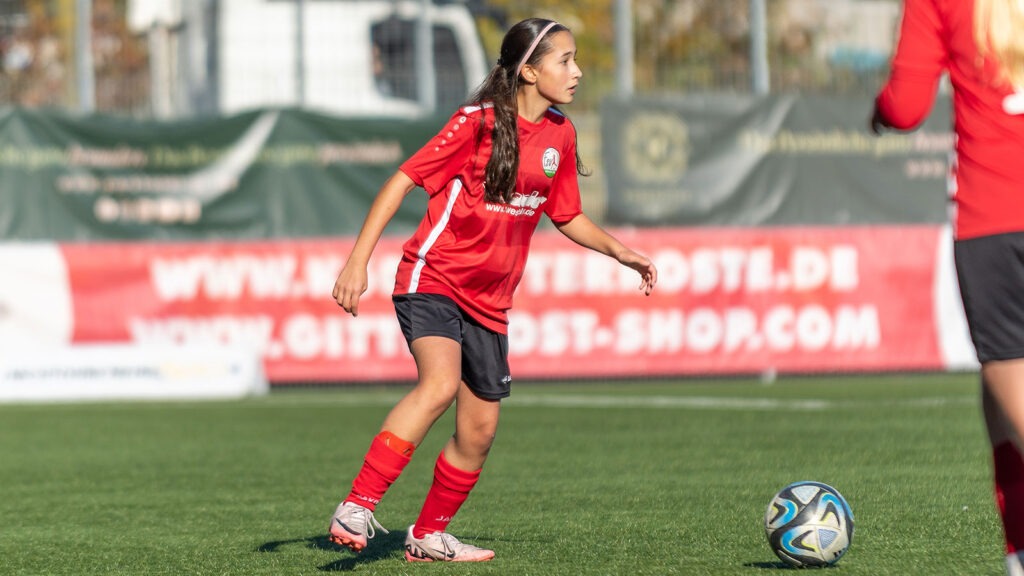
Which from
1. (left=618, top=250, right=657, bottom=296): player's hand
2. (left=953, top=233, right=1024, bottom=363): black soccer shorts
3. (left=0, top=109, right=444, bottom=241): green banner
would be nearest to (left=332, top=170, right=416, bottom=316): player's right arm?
(left=618, top=250, right=657, bottom=296): player's hand

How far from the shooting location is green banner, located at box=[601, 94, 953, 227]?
57.6ft

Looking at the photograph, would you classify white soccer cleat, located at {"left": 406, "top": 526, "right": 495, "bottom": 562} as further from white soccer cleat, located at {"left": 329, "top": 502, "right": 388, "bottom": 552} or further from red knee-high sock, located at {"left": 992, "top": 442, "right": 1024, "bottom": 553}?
red knee-high sock, located at {"left": 992, "top": 442, "right": 1024, "bottom": 553}

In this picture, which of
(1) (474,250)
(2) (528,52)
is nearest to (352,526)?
(1) (474,250)

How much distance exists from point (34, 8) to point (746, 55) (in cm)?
973

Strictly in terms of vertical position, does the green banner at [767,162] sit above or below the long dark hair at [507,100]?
below

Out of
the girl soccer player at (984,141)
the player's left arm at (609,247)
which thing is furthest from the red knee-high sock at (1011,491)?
the player's left arm at (609,247)

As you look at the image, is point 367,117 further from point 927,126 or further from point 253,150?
point 927,126

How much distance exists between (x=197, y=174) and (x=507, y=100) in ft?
38.1

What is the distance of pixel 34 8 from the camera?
22859 millimetres

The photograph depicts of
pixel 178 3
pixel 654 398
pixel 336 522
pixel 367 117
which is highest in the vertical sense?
pixel 178 3

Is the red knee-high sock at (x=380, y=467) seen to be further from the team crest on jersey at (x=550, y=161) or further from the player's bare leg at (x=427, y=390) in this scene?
the team crest on jersey at (x=550, y=161)

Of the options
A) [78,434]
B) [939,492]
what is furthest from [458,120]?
[78,434]

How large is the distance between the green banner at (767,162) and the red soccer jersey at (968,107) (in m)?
12.9

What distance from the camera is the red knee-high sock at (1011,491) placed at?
490 centimetres
